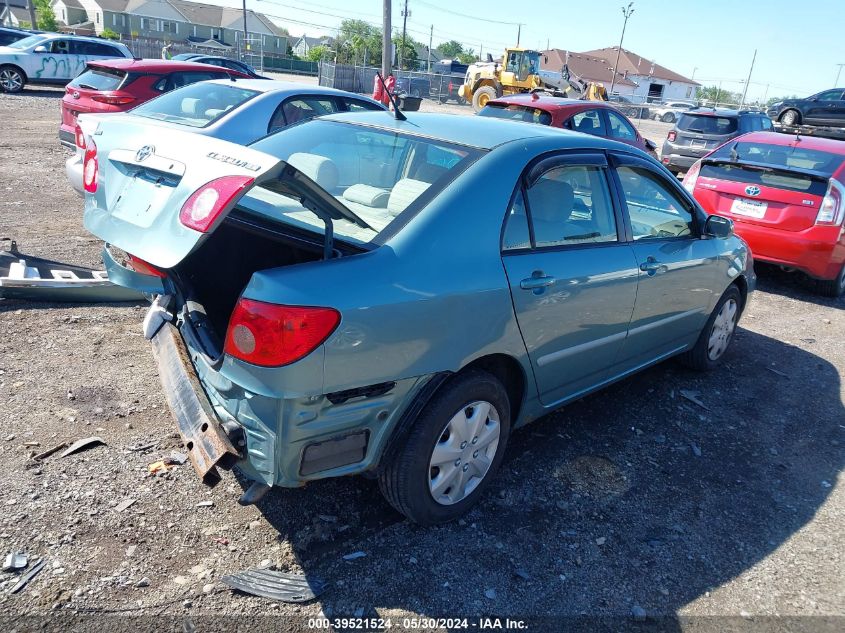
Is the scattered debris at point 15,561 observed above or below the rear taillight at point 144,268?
below

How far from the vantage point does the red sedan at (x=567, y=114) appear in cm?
962

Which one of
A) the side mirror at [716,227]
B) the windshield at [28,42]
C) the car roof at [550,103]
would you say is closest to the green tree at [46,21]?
the windshield at [28,42]

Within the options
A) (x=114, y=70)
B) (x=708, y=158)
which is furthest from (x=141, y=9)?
(x=708, y=158)

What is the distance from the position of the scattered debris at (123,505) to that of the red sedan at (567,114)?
7762 millimetres

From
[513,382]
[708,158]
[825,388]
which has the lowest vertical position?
[825,388]

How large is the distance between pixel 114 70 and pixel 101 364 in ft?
24.1

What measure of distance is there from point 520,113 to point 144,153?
317 inches

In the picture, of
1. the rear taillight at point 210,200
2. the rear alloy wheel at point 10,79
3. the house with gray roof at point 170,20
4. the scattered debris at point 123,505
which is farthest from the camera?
the house with gray roof at point 170,20

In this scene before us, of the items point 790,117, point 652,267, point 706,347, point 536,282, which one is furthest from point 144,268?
point 790,117

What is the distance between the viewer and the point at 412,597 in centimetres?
257

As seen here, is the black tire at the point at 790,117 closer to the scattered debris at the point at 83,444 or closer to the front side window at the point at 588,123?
the front side window at the point at 588,123

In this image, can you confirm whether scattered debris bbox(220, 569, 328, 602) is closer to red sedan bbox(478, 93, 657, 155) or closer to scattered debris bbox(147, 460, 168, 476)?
scattered debris bbox(147, 460, 168, 476)

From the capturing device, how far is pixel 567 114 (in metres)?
9.59

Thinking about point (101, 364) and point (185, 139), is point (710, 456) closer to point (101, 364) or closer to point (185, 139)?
point (185, 139)
